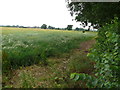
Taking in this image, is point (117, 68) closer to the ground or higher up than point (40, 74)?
higher up

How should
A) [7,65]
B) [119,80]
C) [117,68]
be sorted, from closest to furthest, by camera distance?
[117,68]
[119,80]
[7,65]

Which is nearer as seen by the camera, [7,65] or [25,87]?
[25,87]

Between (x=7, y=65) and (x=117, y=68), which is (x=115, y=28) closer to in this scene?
(x=117, y=68)

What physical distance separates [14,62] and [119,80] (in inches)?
191

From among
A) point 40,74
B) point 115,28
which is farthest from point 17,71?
point 115,28

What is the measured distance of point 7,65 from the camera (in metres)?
5.14

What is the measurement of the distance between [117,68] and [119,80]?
26cm

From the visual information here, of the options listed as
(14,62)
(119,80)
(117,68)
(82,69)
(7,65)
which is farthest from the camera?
(14,62)

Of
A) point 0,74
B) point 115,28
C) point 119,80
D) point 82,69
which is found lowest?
point 0,74

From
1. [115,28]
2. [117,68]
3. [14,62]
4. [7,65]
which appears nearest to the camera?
[117,68]

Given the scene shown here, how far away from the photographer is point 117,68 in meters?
1.81

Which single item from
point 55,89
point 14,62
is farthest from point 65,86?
point 14,62

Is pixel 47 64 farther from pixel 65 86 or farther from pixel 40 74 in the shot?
pixel 65 86

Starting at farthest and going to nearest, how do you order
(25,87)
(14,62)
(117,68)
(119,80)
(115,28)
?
1. (14,62)
2. (25,87)
3. (115,28)
4. (119,80)
5. (117,68)
